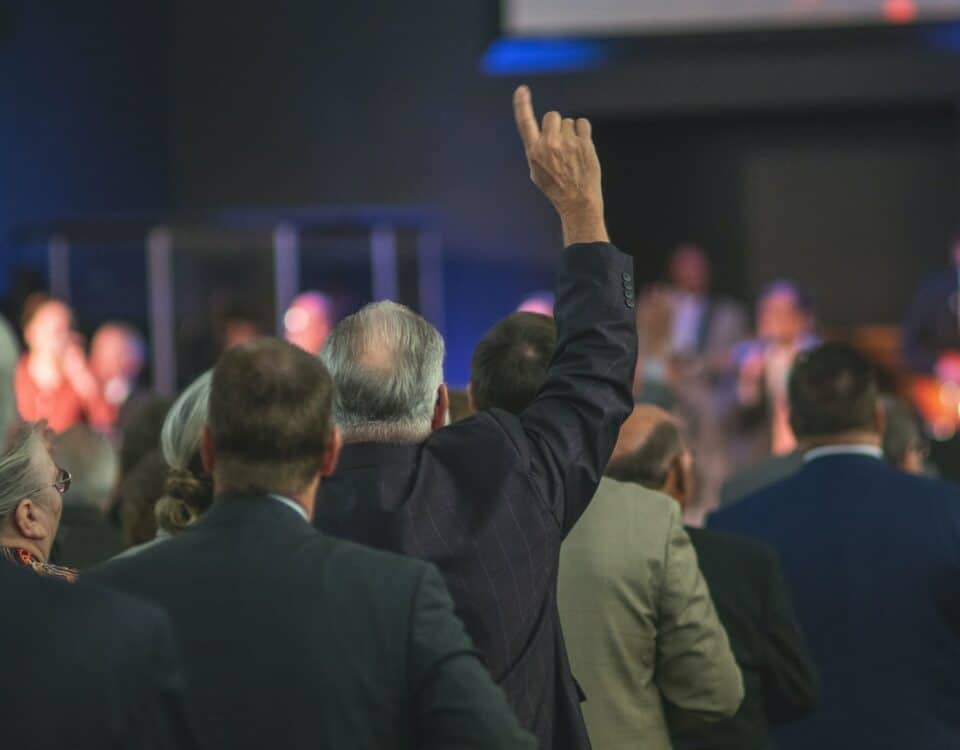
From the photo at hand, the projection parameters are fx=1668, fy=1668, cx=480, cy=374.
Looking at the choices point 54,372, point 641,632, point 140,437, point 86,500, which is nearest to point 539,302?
point 54,372

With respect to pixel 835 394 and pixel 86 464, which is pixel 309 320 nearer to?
pixel 86 464

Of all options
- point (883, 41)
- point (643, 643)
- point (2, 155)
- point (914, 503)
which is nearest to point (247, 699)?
point (643, 643)

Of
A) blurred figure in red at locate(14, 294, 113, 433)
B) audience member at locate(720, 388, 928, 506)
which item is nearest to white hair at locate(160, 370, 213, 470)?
audience member at locate(720, 388, 928, 506)

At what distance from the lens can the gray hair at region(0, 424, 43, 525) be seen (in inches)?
99.3

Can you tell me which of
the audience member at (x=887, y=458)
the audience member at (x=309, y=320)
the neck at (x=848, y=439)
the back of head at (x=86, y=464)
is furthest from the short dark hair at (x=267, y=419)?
the audience member at (x=309, y=320)

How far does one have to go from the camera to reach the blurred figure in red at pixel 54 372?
754 cm

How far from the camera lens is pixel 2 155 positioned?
10.6 metres

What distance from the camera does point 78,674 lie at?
5.73ft

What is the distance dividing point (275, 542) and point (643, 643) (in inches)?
44.4

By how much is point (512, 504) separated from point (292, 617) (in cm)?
50

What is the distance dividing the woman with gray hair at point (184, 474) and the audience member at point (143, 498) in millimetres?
447

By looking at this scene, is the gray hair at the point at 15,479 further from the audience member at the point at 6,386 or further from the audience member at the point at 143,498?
the audience member at the point at 6,386

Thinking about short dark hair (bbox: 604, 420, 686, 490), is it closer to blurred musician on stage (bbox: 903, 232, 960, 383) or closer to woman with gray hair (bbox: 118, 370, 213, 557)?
woman with gray hair (bbox: 118, 370, 213, 557)

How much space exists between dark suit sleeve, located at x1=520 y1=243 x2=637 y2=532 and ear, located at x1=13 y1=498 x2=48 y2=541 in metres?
0.77
